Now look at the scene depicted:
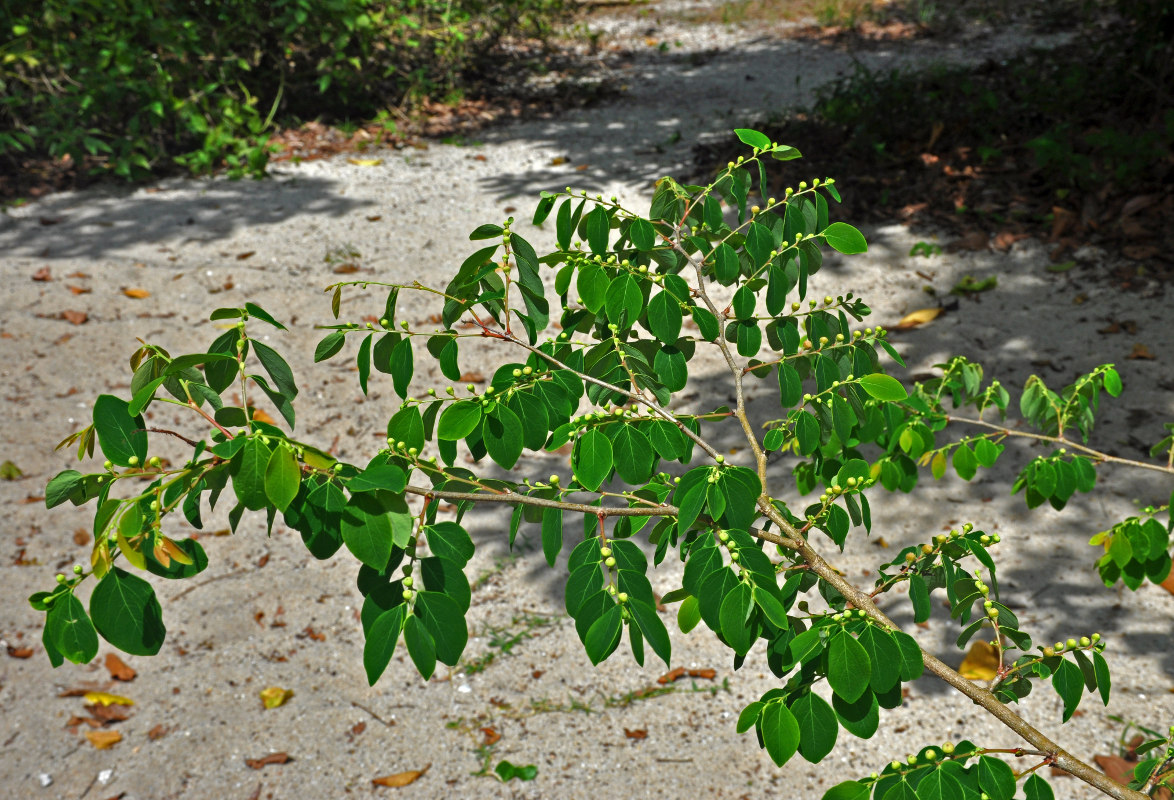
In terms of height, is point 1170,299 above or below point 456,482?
below

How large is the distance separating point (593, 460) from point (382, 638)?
1.21 feet

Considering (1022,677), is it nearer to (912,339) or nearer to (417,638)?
(417,638)

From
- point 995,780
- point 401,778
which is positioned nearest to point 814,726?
point 995,780

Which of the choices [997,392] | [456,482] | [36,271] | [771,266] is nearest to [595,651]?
[456,482]

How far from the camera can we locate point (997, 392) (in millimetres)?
2158

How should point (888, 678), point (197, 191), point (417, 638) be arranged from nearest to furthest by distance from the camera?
point (417, 638) < point (888, 678) < point (197, 191)

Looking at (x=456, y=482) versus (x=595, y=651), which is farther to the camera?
(x=456, y=482)

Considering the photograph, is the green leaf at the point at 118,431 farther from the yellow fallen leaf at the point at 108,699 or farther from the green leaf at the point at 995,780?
the yellow fallen leaf at the point at 108,699

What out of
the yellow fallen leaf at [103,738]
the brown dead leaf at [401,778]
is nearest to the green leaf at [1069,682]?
the brown dead leaf at [401,778]

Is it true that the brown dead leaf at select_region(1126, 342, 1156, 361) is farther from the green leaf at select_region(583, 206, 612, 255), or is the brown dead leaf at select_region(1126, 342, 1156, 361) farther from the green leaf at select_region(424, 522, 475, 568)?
the green leaf at select_region(424, 522, 475, 568)

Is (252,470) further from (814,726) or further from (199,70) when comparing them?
(199,70)

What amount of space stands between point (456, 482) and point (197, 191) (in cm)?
578

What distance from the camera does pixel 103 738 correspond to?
2.63 metres

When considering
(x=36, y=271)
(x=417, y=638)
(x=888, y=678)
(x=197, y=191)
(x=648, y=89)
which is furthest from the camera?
(x=648, y=89)
